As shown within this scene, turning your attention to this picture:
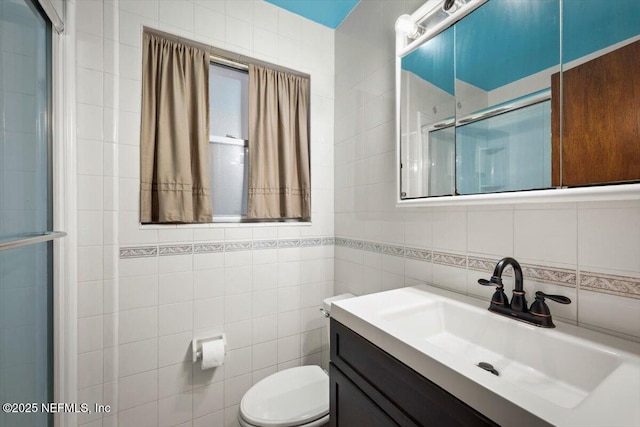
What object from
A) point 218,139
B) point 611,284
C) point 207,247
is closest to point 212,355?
point 207,247

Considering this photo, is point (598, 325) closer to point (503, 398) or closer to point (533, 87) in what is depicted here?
point (503, 398)

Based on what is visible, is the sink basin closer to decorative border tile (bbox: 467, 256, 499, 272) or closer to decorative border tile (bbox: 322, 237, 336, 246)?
decorative border tile (bbox: 467, 256, 499, 272)

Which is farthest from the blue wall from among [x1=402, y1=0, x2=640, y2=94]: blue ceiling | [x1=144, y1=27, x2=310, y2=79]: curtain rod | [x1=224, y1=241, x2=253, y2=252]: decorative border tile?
[x1=224, y1=241, x2=253, y2=252]: decorative border tile

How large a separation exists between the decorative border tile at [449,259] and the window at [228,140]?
3.82 ft

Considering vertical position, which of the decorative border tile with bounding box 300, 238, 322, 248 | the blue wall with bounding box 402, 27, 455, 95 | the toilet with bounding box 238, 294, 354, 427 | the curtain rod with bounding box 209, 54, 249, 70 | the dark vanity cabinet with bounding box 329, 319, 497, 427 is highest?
the curtain rod with bounding box 209, 54, 249, 70

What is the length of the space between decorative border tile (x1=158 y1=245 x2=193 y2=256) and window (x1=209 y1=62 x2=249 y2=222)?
25 cm

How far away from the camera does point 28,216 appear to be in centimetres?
90

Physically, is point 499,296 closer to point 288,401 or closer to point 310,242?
point 288,401

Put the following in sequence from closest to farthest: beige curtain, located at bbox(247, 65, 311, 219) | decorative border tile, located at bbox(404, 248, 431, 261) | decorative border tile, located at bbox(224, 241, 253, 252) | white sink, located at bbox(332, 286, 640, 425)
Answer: white sink, located at bbox(332, 286, 640, 425) < decorative border tile, located at bbox(404, 248, 431, 261) < decorative border tile, located at bbox(224, 241, 253, 252) < beige curtain, located at bbox(247, 65, 311, 219)

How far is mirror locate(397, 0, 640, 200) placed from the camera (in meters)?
0.65

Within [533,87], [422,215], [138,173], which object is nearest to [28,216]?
[138,173]

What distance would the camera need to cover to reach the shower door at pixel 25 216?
763 mm

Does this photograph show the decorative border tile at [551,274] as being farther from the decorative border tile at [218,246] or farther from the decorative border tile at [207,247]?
the decorative border tile at [207,247]

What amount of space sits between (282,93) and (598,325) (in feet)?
6.00
